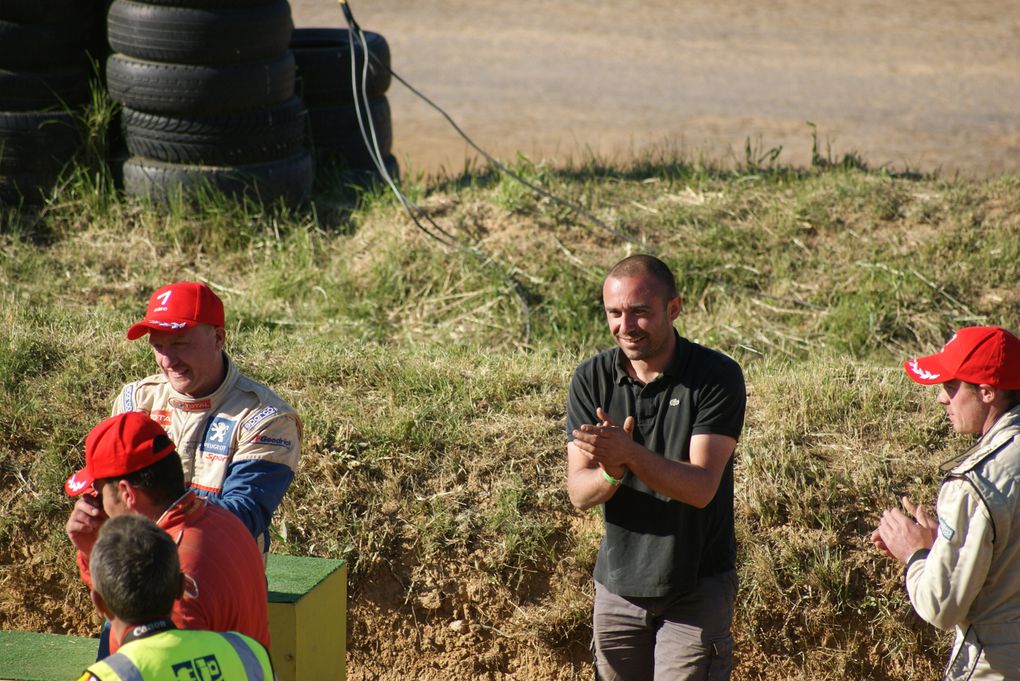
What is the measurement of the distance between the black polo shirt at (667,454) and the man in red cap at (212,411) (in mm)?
1082

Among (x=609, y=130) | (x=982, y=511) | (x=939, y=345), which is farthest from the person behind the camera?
(x=609, y=130)

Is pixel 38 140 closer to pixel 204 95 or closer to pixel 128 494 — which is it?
pixel 204 95

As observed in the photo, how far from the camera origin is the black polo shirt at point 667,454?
4.00 metres

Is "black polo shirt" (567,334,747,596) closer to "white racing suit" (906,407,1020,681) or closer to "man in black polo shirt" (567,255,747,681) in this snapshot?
"man in black polo shirt" (567,255,747,681)

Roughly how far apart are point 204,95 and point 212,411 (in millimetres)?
5051

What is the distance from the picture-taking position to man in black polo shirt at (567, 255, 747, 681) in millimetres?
3996

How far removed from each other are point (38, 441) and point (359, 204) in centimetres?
365

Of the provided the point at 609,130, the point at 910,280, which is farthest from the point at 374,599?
the point at 609,130

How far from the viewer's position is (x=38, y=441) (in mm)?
6246

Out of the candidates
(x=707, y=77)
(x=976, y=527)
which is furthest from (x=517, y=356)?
(x=707, y=77)

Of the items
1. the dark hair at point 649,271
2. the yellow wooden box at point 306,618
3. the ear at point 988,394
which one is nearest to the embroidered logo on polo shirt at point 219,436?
the yellow wooden box at point 306,618

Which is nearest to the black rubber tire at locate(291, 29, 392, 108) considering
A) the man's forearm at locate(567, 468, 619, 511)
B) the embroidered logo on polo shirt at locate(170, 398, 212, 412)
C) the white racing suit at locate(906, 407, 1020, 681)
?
the embroidered logo on polo shirt at locate(170, 398, 212, 412)

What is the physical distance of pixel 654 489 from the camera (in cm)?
387

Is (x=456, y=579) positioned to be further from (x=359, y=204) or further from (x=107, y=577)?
(x=359, y=204)
